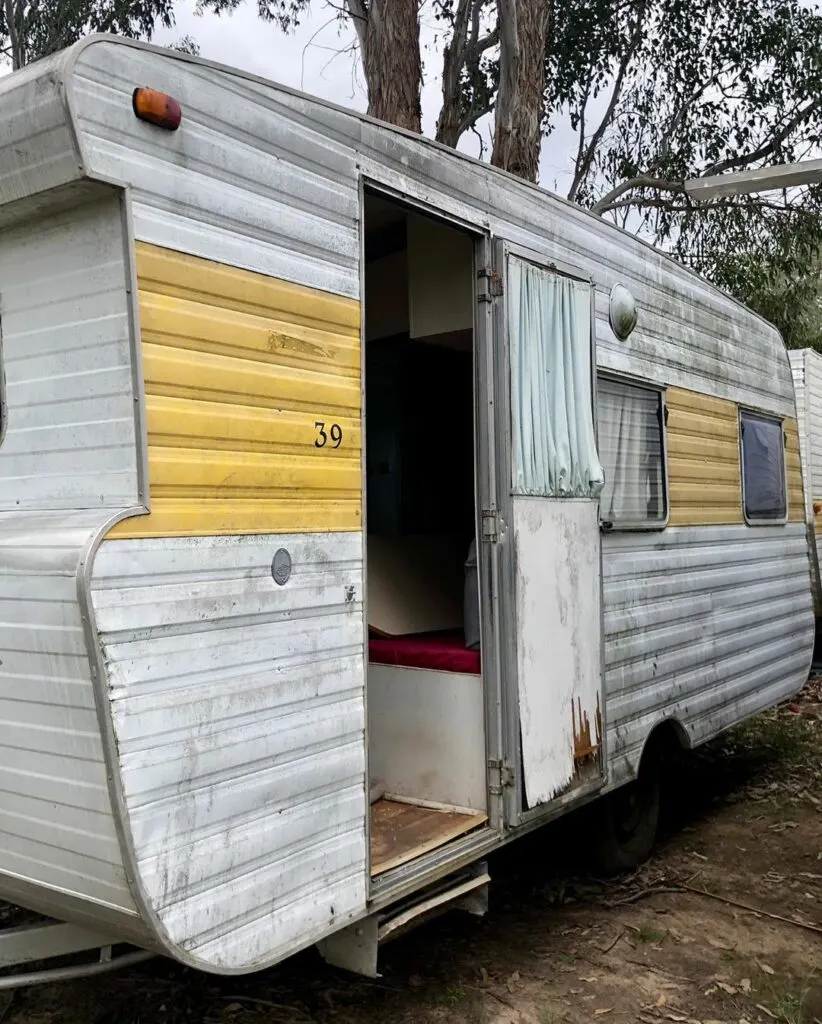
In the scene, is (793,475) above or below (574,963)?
above

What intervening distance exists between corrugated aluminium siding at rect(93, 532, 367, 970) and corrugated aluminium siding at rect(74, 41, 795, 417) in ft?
2.66

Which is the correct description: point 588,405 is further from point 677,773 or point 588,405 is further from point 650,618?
point 677,773

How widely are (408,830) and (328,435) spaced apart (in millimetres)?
1552

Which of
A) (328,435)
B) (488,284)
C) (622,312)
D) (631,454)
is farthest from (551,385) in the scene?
(328,435)

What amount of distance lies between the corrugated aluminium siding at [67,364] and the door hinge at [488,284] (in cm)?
161

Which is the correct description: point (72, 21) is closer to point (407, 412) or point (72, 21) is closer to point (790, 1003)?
point (407, 412)

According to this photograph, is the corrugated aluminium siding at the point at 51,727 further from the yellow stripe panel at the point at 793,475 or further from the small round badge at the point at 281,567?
the yellow stripe panel at the point at 793,475

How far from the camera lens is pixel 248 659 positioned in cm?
267

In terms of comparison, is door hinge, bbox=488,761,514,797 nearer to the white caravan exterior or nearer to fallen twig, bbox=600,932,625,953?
the white caravan exterior

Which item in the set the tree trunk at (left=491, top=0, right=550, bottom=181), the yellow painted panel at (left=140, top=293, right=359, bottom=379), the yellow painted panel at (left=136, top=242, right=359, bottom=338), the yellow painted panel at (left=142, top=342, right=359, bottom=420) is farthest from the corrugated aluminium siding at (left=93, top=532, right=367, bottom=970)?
the tree trunk at (left=491, top=0, right=550, bottom=181)

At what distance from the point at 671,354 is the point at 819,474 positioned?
5.89m

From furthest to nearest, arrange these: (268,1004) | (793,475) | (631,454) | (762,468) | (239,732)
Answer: (793,475)
(762,468)
(631,454)
(268,1004)
(239,732)

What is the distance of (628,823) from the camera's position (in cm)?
511

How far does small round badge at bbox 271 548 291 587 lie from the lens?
2768 mm
